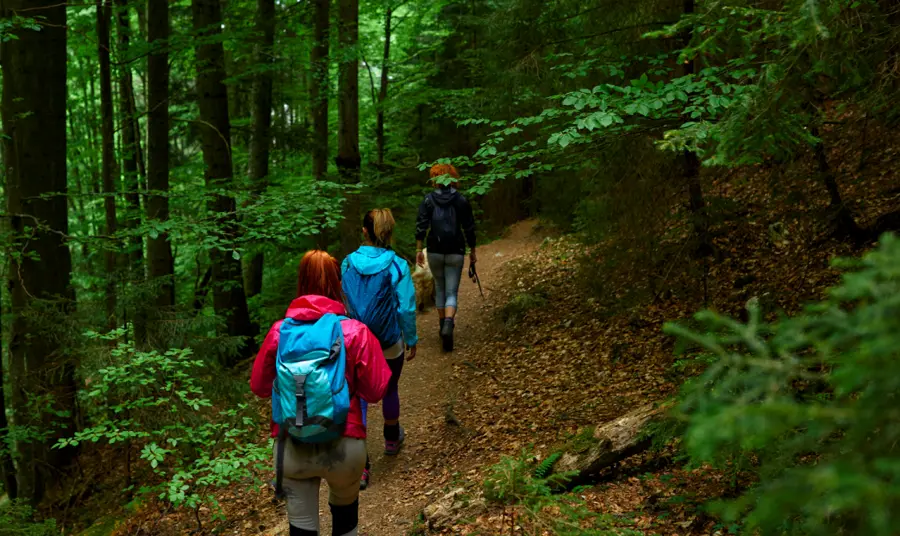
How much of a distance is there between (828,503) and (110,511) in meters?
7.68

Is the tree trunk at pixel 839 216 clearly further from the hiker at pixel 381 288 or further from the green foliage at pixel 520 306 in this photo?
the green foliage at pixel 520 306

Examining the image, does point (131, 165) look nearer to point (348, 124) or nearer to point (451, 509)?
point (348, 124)

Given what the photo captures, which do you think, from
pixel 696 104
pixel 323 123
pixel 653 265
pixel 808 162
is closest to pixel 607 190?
pixel 653 265

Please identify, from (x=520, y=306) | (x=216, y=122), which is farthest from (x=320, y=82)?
(x=520, y=306)

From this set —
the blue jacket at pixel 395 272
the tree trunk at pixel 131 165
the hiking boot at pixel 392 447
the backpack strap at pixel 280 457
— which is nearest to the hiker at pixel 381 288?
the blue jacket at pixel 395 272

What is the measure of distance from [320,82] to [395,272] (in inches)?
247

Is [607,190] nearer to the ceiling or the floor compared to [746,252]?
nearer to the ceiling

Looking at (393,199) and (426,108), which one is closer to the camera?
(393,199)

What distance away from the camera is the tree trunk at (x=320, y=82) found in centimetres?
998

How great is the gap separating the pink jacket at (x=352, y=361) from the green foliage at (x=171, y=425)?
1.62 meters

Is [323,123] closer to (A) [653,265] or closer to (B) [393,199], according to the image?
(B) [393,199]

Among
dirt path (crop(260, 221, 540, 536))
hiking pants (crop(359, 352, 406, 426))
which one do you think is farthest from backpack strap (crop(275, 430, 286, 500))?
hiking pants (crop(359, 352, 406, 426))

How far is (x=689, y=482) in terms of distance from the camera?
13.0ft

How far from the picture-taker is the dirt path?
4.98 m
